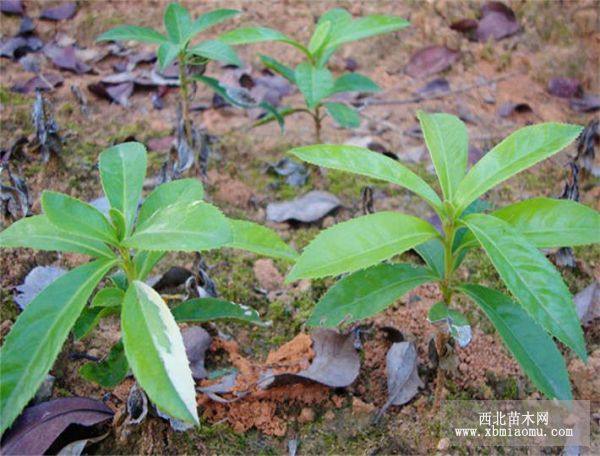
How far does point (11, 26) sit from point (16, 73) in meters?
0.49

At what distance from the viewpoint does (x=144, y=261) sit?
5.35 feet

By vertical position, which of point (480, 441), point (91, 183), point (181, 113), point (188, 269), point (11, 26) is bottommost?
point (480, 441)

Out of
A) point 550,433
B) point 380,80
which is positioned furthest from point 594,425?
point 380,80

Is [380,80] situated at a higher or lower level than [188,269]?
higher

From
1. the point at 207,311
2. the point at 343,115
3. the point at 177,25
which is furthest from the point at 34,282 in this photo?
the point at 343,115

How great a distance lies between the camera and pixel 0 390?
49.3 inches

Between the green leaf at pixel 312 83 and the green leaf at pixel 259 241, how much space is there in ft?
2.52

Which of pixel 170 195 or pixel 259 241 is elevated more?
pixel 170 195

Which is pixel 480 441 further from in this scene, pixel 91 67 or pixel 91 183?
pixel 91 67

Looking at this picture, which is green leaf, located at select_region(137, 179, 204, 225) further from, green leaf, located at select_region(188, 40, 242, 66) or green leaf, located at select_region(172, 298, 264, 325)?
green leaf, located at select_region(188, 40, 242, 66)

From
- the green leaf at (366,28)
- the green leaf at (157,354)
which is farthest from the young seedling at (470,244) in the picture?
the green leaf at (366,28)

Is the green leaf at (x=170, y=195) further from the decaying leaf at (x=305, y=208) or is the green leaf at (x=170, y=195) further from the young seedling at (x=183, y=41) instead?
the decaying leaf at (x=305, y=208)

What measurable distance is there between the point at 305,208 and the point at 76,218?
3.86ft

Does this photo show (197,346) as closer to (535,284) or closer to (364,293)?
(364,293)
